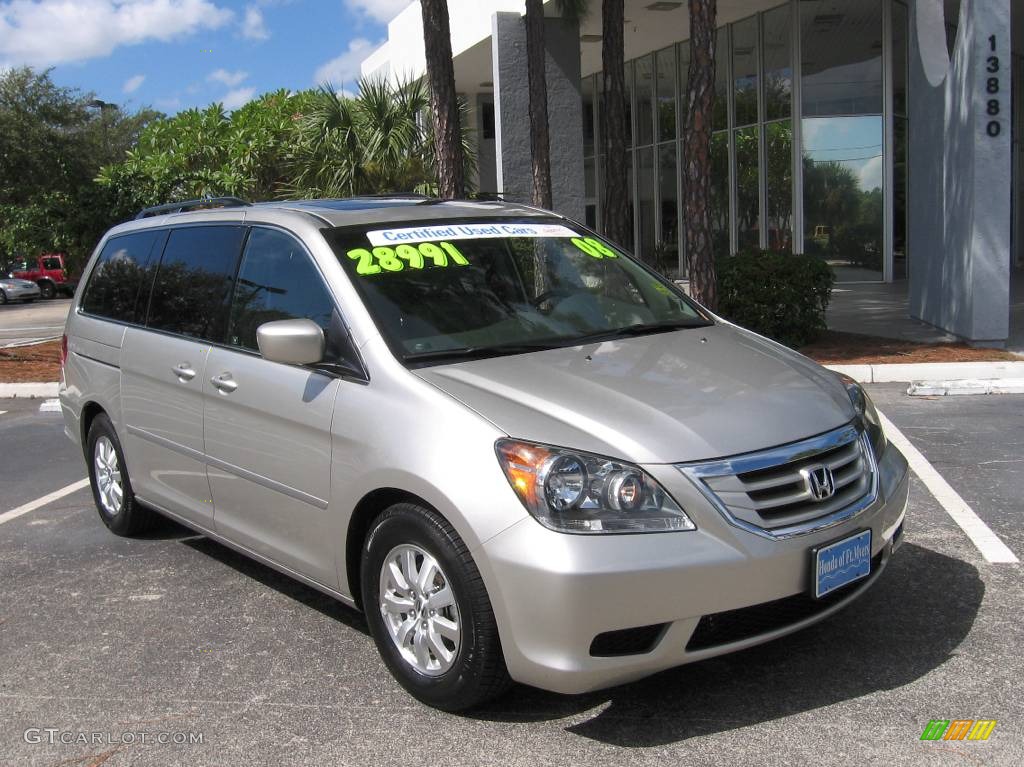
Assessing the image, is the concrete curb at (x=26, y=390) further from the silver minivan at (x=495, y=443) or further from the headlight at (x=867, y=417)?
the headlight at (x=867, y=417)

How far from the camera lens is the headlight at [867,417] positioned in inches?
153

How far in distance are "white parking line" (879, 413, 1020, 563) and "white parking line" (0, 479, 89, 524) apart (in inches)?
217

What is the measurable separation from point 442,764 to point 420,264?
1996 mm

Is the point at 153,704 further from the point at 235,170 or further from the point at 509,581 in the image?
the point at 235,170

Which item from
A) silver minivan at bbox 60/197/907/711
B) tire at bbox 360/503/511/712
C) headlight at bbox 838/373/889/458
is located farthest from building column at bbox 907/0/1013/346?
tire at bbox 360/503/511/712

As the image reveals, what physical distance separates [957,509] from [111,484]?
468 centimetres

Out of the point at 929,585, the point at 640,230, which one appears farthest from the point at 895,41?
the point at 929,585

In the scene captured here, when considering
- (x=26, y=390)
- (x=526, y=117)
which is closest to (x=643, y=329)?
(x=26, y=390)

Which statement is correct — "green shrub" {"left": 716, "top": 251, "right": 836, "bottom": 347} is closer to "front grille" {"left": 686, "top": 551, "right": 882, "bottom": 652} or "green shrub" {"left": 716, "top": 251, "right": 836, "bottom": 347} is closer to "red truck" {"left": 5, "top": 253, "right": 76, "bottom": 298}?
"front grille" {"left": 686, "top": 551, "right": 882, "bottom": 652}

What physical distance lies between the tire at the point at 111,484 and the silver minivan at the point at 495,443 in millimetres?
440

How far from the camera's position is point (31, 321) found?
26.4m

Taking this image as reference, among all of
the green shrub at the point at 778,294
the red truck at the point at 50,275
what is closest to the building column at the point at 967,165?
the green shrub at the point at 778,294

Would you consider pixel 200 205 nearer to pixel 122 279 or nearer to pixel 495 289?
pixel 122 279

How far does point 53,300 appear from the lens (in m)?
39.8
